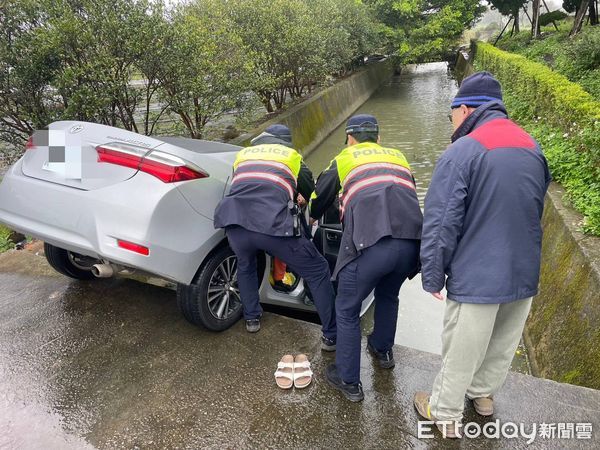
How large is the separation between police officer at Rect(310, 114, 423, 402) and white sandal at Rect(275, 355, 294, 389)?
0.79ft

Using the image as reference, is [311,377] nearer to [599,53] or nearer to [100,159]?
[100,159]

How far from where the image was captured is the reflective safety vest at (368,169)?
2.35m

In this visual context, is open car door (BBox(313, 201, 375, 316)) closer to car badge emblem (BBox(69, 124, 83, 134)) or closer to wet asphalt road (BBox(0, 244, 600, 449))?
wet asphalt road (BBox(0, 244, 600, 449))

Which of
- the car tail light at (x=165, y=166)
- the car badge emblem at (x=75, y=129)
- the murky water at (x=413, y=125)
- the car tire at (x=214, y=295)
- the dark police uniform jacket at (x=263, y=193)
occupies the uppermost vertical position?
the car badge emblem at (x=75, y=129)

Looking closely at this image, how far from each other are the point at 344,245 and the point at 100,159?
1.65 m

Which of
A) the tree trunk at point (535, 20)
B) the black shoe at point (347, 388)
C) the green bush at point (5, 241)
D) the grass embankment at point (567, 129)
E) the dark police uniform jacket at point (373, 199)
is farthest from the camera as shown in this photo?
the tree trunk at point (535, 20)

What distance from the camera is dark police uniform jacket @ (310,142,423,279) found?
7.41 feet

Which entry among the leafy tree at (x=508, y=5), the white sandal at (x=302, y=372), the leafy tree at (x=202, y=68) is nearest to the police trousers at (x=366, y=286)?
the white sandal at (x=302, y=372)

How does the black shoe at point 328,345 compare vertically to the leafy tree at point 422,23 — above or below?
below

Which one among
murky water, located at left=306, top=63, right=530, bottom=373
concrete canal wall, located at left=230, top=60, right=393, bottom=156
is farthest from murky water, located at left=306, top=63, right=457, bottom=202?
concrete canal wall, located at left=230, top=60, right=393, bottom=156

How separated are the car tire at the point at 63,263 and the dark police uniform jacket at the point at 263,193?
1.75 meters

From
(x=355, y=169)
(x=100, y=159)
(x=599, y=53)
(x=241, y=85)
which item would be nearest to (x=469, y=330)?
(x=355, y=169)

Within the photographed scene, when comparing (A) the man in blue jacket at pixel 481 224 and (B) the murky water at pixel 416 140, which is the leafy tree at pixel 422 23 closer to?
(B) the murky water at pixel 416 140

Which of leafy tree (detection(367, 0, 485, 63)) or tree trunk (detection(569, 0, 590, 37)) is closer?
tree trunk (detection(569, 0, 590, 37))
